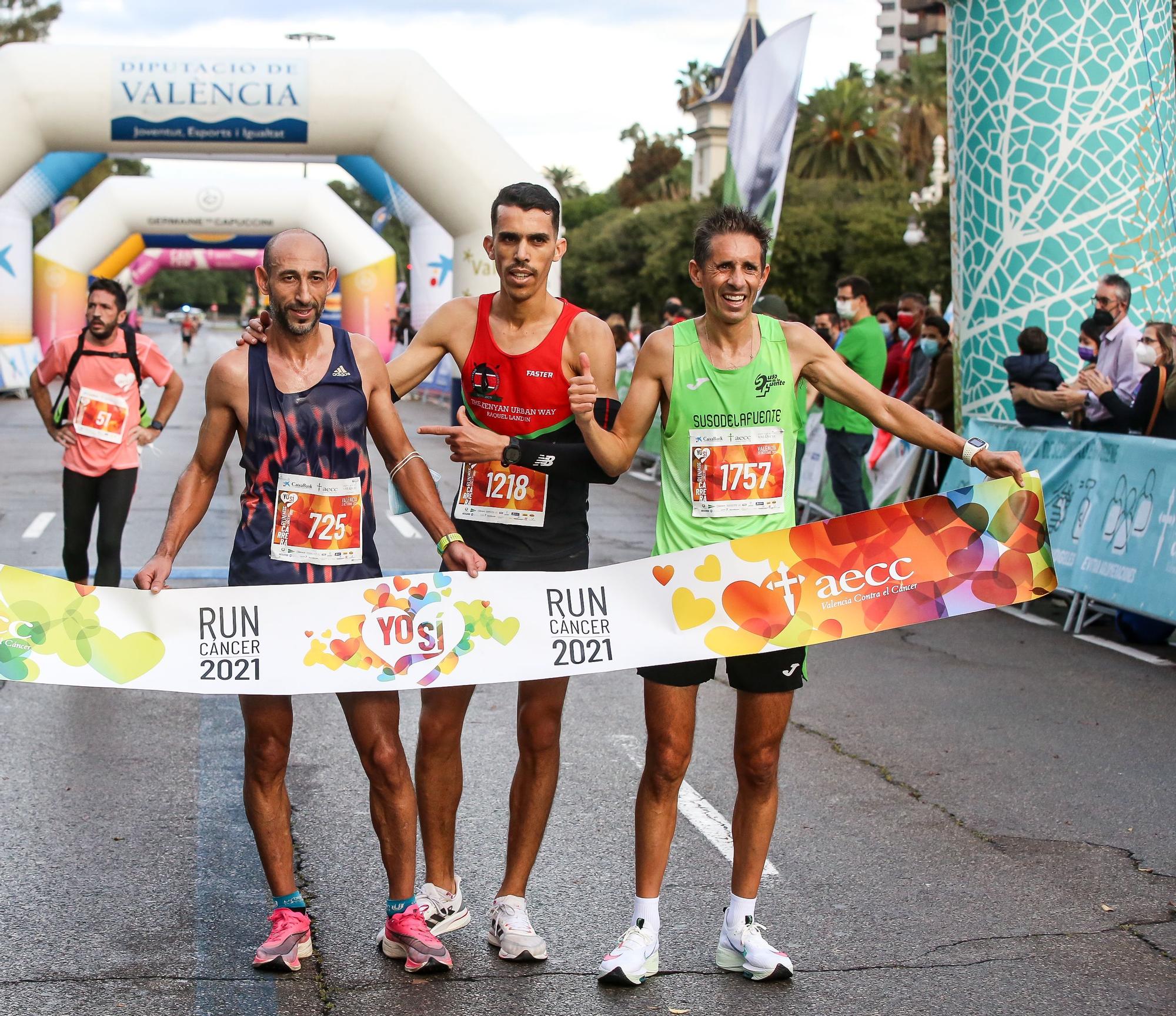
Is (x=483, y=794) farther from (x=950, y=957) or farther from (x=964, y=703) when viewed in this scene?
(x=964, y=703)

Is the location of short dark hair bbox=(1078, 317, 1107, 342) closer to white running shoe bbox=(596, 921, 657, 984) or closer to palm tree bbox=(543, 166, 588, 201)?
white running shoe bbox=(596, 921, 657, 984)

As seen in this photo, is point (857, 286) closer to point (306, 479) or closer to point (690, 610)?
point (690, 610)

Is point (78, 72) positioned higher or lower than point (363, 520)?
higher

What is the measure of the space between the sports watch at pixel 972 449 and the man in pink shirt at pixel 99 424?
17.6 feet

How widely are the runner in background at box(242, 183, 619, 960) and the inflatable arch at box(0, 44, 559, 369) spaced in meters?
16.3

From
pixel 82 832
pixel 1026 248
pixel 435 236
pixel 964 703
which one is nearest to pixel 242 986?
pixel 82 832

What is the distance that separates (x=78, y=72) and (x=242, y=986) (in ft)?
60.0

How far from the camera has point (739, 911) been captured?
4.23 m

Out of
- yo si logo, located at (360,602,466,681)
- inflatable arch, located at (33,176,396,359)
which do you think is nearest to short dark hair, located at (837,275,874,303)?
yo si logo, located at (360,602,466,681)

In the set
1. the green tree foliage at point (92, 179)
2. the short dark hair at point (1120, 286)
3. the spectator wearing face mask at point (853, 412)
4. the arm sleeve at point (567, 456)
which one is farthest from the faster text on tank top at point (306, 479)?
the green tree foliage at point (92, 179)

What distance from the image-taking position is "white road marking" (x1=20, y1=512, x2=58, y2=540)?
1252cm

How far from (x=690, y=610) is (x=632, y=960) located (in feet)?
3.18

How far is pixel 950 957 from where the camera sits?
14.1 ft

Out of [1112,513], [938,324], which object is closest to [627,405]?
[1112,513]
